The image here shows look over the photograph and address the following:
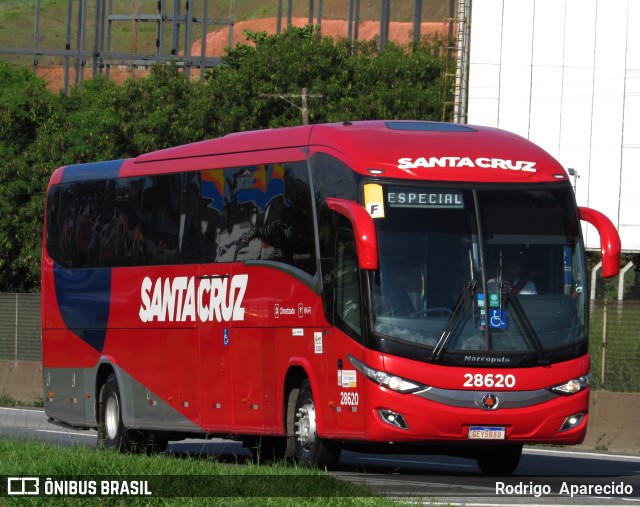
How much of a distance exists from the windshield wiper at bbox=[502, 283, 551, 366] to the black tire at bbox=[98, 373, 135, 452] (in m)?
6.88

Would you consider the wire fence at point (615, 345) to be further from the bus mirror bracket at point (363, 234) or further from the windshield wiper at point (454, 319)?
the bus mirror bracket at point (363, 234)

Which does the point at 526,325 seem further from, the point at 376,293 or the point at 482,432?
the point at 376,293

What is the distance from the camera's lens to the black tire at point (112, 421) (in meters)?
20.7

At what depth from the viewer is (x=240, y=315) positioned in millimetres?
17844

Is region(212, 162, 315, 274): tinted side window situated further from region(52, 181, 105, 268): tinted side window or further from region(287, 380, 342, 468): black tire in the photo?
region(52, 181, 105, 268): tinted side window

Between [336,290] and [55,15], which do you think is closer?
[336,290]

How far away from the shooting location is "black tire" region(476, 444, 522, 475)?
55.7ft

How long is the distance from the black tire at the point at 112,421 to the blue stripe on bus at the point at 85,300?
584 mm

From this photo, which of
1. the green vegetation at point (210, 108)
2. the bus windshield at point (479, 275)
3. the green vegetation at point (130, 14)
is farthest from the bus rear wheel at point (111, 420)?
the green vegetation at point (130, 14)

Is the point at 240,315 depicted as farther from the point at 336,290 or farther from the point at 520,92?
the point at 520,92

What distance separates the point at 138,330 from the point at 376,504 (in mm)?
9475

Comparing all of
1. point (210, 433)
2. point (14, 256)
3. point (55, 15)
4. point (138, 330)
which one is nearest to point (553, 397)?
point (210, 433)

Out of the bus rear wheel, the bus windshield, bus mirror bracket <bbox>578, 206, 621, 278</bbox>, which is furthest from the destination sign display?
the bus rear wheel

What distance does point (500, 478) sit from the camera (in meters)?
16.3
